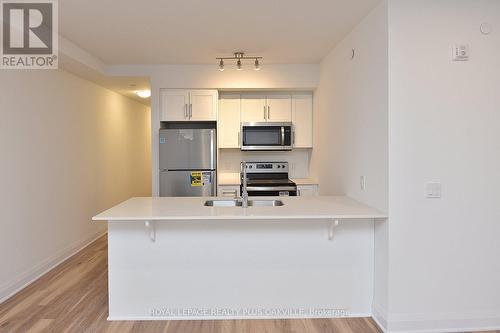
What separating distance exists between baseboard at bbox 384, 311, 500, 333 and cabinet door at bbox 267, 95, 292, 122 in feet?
9.80

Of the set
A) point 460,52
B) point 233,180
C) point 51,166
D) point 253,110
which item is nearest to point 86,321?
point 51,166

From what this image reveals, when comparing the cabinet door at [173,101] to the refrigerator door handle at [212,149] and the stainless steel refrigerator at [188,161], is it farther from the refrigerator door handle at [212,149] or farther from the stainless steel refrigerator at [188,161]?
the refrigerator door handle at [212,149]

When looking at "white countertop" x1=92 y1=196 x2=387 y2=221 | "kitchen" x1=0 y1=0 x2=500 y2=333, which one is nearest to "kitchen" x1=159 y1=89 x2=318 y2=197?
"kitchen" x1=0 y1=0 x2=500 y2=333

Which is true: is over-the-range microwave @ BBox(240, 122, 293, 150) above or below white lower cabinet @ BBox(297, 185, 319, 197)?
above

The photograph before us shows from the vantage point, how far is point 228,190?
4.60 meters

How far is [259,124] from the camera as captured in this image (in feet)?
15.7

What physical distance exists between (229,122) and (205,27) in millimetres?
1849

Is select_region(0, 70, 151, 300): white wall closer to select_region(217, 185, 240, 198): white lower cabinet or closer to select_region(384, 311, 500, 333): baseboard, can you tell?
select_region(217, 185, 240, 198): white lower cabinet

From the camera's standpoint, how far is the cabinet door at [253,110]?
4.86 metres

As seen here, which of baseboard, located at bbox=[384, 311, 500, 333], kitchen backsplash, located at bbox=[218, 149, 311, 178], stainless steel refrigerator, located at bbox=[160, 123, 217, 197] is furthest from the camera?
kitchen backsplash, located at bbox=[218, 149, 311, 178]

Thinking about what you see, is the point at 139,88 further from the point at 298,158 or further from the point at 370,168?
the point at 370,168

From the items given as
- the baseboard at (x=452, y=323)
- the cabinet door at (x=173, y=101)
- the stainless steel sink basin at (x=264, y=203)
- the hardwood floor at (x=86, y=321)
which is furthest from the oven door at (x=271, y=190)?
the baseboard at (x=452, y=323)

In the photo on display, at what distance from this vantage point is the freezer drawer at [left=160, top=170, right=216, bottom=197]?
4449 mm

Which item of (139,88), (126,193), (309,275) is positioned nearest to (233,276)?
(309,275)
